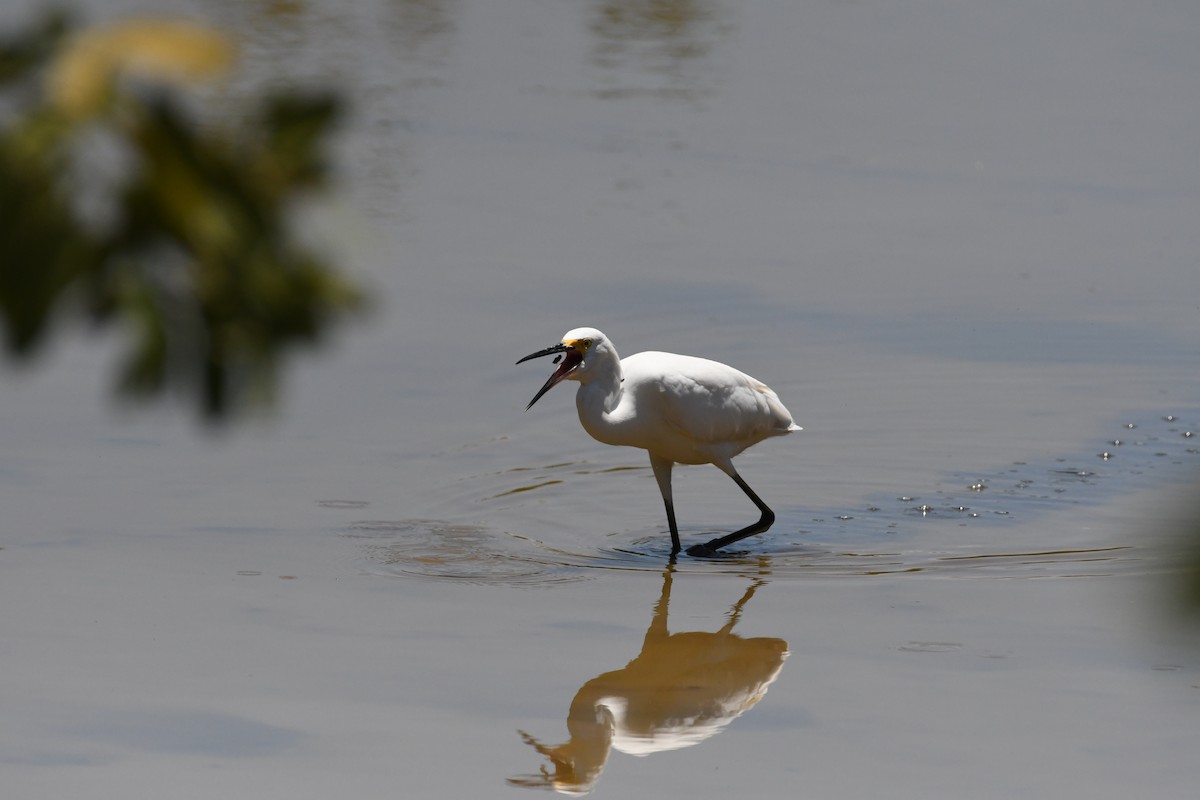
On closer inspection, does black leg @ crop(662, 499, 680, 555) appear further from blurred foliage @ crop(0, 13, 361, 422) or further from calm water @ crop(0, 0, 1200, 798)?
blurred foliage @ crop(0, 13, 361, 422)

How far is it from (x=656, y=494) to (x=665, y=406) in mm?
1079

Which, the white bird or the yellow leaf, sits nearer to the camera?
the yellow leaf

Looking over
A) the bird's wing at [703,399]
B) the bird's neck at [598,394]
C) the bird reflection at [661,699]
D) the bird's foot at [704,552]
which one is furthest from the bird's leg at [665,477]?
the bird reflection at [661,699]

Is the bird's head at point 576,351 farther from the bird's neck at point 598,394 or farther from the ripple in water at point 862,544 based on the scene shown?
the ripple in water at point 862,544

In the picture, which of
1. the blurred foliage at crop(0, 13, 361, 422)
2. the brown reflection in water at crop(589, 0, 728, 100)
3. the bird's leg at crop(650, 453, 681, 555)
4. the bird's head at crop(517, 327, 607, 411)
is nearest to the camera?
the blurred foliage at crop(0, 13, 361, 422)

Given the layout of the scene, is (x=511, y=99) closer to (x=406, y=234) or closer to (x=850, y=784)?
(x=406, y=234)

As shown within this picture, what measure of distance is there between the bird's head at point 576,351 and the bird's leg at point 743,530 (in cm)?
88

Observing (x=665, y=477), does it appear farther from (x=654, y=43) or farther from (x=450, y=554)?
(x=654, y=43)

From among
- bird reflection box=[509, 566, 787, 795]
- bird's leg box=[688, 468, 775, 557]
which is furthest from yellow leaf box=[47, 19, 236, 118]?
bird's leg box=[688, 468, 775, 557]

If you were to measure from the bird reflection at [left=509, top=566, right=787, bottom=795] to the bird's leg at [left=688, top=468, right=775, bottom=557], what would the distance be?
79cm

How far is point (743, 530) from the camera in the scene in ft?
25.6

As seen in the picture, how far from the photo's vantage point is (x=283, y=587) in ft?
22.6

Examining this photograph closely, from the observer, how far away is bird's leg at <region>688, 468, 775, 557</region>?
7621 mm

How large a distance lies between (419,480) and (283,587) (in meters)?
1.62
